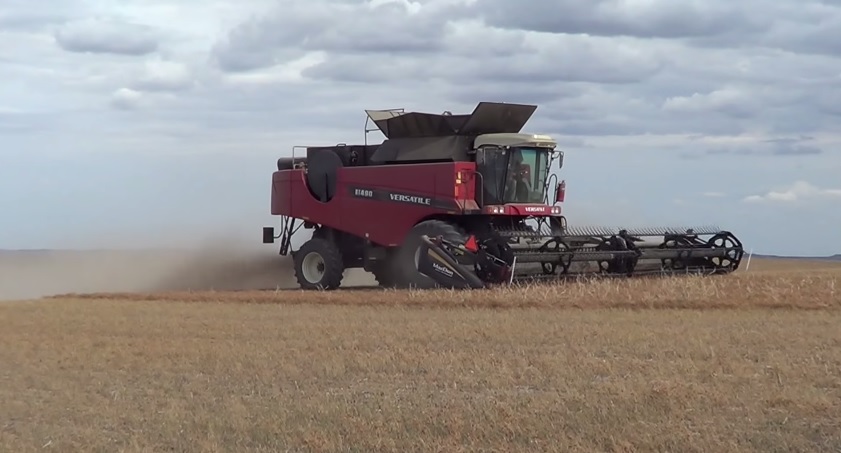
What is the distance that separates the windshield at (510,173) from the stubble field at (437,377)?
17.5ft

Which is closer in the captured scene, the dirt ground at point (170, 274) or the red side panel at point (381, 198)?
the red side panel at point (381, 198)

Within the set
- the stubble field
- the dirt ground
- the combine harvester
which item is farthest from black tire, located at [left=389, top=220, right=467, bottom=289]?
the dirt ground

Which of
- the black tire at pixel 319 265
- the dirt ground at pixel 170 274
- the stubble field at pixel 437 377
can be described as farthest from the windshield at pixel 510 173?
the dirt ground at pixel 170 274

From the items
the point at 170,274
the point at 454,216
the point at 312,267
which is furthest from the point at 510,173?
the point at 170,274

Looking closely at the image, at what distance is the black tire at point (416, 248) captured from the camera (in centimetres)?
2153

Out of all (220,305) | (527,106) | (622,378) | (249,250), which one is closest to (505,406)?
(622,378)

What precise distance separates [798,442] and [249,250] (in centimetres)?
2261

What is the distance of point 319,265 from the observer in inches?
976

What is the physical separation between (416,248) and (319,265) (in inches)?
125

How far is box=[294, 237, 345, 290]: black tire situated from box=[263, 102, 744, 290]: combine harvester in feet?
0.07

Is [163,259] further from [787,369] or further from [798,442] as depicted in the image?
[798,442]

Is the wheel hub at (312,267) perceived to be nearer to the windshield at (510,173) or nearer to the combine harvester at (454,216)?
the combine harvester at (454,216)

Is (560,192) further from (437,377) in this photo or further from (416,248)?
(437,377)

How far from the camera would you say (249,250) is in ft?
94.6
